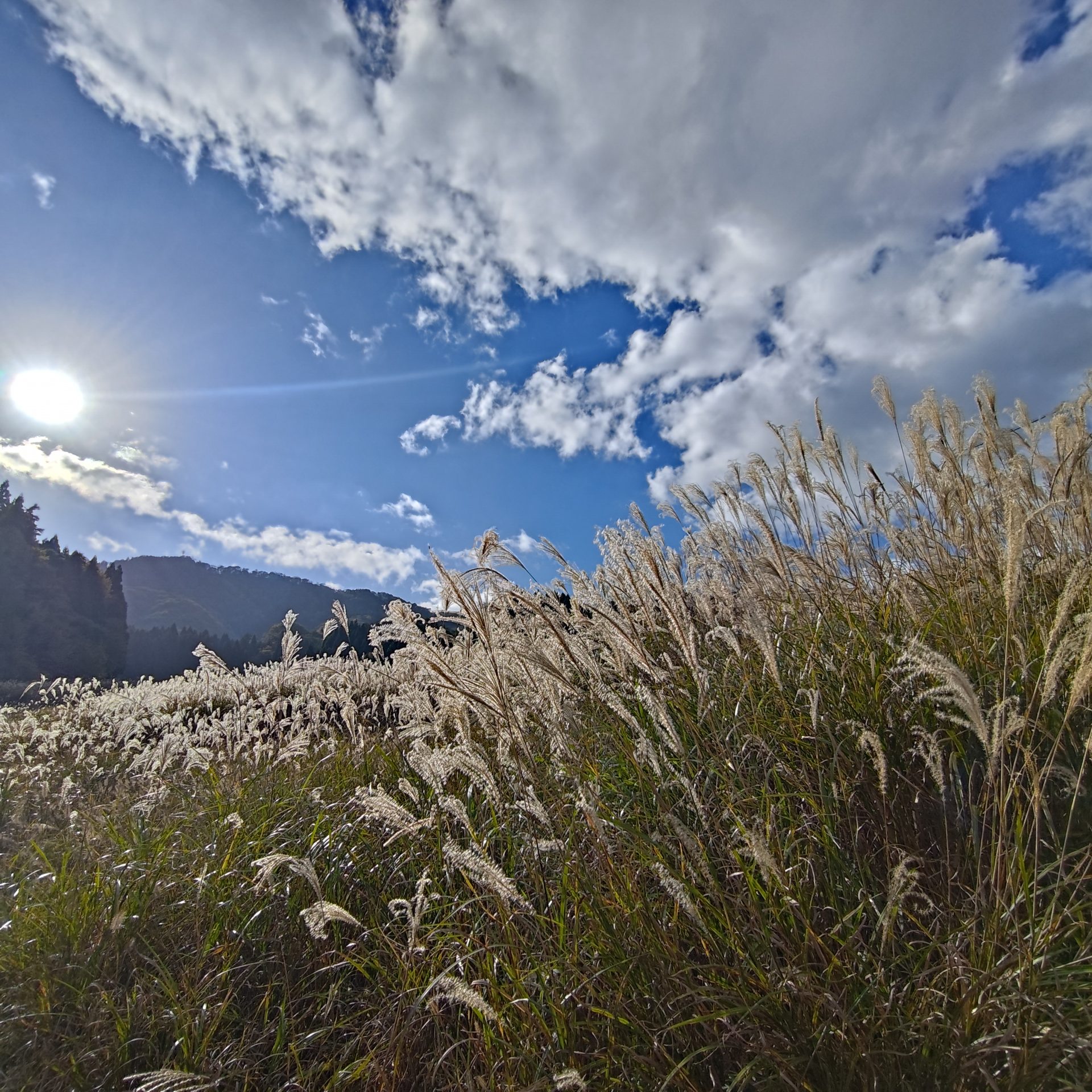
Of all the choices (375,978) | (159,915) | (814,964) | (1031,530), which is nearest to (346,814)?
(159,915)

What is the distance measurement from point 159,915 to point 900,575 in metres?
4.05

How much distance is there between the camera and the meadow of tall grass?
1571 millimetres

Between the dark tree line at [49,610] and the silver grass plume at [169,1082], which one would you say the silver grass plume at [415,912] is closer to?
the silver grass plume at [169,1082]

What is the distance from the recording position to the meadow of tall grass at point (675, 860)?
5.16 ft

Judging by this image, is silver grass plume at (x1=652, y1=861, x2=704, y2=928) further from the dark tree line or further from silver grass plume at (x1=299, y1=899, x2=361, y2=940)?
the dark tree line

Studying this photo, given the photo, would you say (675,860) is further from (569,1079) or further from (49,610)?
(49,610)

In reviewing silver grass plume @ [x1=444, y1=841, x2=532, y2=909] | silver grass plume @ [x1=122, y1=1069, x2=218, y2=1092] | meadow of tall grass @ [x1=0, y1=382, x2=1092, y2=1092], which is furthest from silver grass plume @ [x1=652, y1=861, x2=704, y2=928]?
silver grass plume @ [x1=122, y1=1069, x2=218, y2=1092]

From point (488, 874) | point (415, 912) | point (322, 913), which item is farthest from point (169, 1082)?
point (488, 874)

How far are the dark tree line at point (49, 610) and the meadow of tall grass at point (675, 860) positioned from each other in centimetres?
5655

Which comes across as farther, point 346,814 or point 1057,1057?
point 346,814

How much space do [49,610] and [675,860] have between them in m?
68.5

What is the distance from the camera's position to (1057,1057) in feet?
4.43

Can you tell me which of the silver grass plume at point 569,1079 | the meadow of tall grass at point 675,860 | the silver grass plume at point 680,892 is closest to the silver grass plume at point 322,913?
the meadow of tall grass at point 675,860

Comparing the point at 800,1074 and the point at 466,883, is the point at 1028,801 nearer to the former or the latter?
the point at 800,1074
